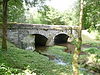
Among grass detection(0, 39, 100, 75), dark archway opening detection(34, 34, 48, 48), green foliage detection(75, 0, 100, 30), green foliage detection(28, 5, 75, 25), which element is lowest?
dark archway opening detection(34, 34, 48, 48)

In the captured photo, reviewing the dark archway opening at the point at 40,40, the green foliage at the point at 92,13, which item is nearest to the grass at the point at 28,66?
the green foliage at the point at 92,13

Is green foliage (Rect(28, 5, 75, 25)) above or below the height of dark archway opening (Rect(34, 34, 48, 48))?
above

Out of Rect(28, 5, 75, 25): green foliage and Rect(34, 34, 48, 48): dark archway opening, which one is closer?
Rect(34, 34, 48, 48): dark archway opening

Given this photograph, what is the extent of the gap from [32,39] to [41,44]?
18.3 feet

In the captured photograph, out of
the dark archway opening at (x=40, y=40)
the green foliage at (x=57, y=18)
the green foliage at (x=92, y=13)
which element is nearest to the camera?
the green foliage at (x=92, y=13)

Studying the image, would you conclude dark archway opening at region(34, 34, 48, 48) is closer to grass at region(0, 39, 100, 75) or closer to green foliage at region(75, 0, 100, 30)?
grass at region(0, 39, 100, 75)

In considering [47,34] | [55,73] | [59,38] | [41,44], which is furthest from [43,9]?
[59,38]

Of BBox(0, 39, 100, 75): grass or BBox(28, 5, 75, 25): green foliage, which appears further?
BBox(28, 5, 75, 25): green foliage

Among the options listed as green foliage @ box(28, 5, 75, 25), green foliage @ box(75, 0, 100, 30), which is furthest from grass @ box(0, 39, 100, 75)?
green foliage @ box(28, 5, 75, 25)

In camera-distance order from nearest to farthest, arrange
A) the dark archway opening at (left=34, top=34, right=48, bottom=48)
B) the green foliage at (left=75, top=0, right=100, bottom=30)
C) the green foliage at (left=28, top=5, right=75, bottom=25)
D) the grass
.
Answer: the green foliage at (left=75, top=0, right=100, bottom=30) < the grass < the dark archway opening at (left=34, top=34, right=48, bottom=48) < the green foliage at (left=28, top=5, right=75, bottom=25)

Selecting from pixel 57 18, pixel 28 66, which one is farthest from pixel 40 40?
pixel 28 66

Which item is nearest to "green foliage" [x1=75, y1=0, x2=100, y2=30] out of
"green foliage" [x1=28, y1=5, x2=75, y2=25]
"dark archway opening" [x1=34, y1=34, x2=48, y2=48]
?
"dark archway opening" [x1=34, y1=34, x2=48, y2=48]

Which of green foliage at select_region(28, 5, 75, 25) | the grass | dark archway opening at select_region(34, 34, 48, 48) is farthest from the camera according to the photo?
green foliage at select_region(28, 5, 75, 25)

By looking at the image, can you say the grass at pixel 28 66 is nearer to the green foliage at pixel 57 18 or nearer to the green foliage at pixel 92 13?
the green foliage at pixel 92 13
